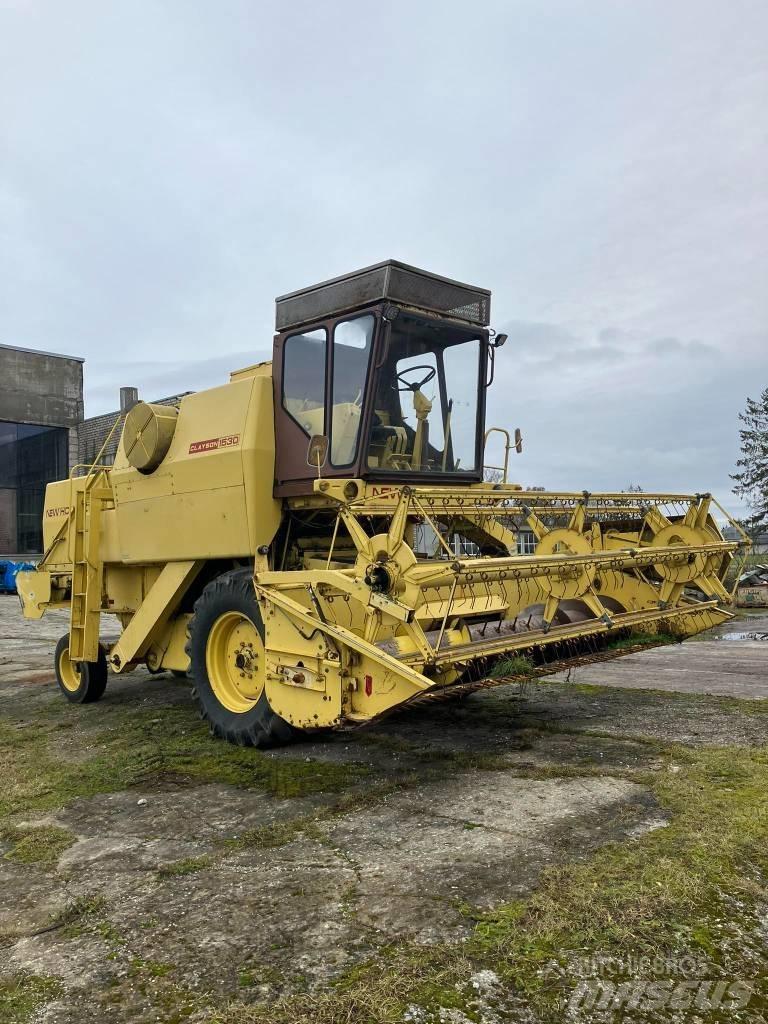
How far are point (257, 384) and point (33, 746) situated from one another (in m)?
3.34

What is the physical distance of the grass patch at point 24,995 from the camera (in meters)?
2.48

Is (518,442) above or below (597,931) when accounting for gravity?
above

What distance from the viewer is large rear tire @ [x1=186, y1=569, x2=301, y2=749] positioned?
5461 mm

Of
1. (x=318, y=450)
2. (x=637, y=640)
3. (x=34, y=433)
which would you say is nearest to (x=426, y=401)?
(x=318, y=450)

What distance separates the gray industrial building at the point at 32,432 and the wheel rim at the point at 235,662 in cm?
2489

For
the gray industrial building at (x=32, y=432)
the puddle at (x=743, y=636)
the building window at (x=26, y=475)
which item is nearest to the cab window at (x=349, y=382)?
the puddle at (x=743, y=636)

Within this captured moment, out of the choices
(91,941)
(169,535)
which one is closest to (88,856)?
(91,941)

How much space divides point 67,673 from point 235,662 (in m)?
3.34

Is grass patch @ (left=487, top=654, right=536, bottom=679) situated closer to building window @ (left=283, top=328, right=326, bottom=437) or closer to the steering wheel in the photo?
building window @ (left=283, top=328, right=326, bottom=437)

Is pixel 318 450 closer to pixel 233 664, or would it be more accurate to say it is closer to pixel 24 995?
pixel 233 664

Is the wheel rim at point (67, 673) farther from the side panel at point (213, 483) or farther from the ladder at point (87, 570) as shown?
the side panel at point (213, 483)

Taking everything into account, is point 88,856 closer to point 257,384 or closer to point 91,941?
point 91,941

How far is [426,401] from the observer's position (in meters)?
6.39

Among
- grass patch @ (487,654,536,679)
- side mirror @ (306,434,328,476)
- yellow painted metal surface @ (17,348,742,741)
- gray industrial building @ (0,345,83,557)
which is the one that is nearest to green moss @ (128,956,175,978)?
yellow painted metal surface @ (17,348,742,741)
